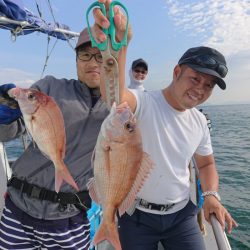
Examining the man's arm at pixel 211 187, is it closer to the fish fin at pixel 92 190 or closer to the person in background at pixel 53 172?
the person in background at pixel 53 172

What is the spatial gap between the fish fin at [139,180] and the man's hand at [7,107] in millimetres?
977

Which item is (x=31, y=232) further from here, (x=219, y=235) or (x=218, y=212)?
(x=218, y=212)

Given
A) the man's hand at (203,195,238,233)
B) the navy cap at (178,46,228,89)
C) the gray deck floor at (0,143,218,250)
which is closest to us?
the navy cap at (178,46,228,89)

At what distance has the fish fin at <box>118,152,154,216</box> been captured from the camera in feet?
5.46

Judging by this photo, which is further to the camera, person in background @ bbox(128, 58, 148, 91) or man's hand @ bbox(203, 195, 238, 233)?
person in background @ bbox(128, 58, 148, 91)

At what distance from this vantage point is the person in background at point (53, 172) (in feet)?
7.38

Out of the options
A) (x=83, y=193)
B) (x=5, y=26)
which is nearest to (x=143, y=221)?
(x=83, y=193)

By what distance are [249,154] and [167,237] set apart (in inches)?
515

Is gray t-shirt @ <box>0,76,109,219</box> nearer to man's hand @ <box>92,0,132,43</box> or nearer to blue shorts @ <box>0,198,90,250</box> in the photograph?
blue shorts @ <box>0,198,90,250</box>

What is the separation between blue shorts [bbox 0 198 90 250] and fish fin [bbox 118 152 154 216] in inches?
33.7

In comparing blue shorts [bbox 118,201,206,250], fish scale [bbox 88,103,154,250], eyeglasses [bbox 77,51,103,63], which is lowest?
blue shorts [bbox 118,201,206,250]

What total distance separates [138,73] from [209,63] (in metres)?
4.02

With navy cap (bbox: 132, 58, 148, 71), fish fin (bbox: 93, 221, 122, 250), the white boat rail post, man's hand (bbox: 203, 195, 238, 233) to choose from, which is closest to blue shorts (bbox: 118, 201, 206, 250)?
man's hand (bbox: 203, 195, 238, 233)

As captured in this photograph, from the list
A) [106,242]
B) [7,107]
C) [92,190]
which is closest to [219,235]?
[92,190]
